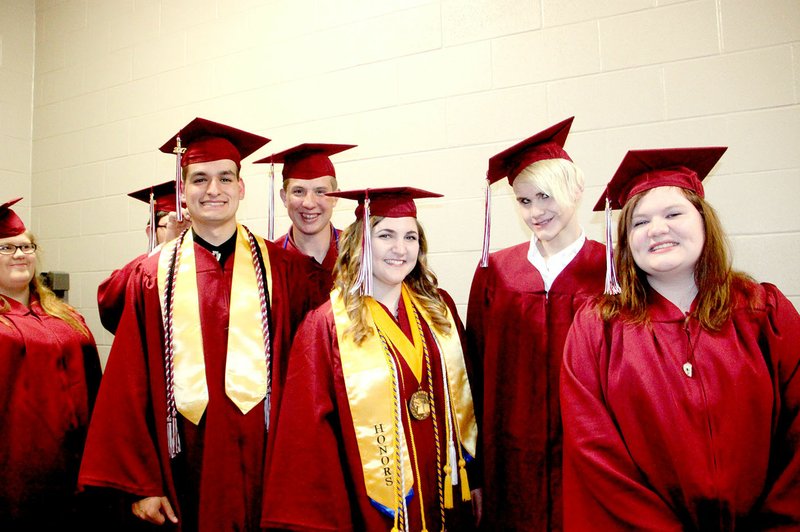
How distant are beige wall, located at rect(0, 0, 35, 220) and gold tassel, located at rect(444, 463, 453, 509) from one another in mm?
Answer: 3882

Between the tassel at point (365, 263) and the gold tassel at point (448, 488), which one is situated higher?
the tassel at point (365, 263)

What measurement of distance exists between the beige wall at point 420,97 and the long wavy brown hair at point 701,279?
3.26 ft

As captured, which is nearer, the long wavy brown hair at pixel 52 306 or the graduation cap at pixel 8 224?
the graduation cap at pixel 8 224

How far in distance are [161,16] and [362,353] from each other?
3087 millimetres

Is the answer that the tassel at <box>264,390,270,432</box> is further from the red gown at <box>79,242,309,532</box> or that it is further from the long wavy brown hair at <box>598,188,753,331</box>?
the long wavy brown hair at <box>598,188,753,331</box>

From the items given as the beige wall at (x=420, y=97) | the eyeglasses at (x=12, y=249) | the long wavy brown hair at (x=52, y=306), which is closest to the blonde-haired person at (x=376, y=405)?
the beige wall at (x=420, y=97)

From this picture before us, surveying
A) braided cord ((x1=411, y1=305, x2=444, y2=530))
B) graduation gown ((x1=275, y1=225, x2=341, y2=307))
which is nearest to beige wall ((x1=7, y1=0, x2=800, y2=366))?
graduation gown ((x1=275, y1=225, x2=341, y2=307))

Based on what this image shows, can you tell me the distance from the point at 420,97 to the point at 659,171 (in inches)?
64.5

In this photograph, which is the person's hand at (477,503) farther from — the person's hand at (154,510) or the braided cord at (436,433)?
the person's hand at (154,510)

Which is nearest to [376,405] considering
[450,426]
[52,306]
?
[450,426]

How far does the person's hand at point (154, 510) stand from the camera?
194 cm

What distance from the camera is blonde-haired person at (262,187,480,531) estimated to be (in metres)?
1.75

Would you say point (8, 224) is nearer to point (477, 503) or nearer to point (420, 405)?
point (420, 405)

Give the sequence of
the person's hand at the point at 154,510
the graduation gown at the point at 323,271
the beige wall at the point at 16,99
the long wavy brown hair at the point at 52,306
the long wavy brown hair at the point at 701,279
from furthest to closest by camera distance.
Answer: the beige wall at the point at 16,99 < the long wavy brown hair at the point at 52,306 < the graduation gown at the point at 323,271 < the person's hand at the point at 154,510 < the long wavy brown hair at the point at 701,279
